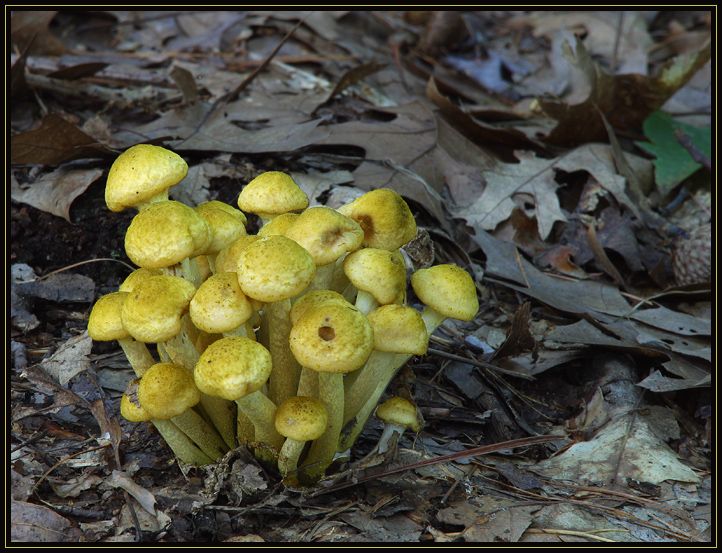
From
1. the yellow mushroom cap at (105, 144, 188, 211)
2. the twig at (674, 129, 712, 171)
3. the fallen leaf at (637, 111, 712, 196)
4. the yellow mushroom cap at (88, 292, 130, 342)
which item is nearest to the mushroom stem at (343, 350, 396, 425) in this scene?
the yellow mushroom cap at (88, 292, 130, 342)

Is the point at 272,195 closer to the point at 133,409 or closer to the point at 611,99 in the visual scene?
the point at 133,409

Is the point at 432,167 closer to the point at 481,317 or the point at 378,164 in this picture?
the point at 378,164

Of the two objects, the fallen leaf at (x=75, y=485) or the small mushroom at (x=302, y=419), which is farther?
the fallen leaf at (x=75, y=485)

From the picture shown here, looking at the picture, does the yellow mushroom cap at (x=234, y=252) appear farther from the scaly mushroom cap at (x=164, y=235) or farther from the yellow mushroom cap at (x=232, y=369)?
the yellow mushroom cap at (x=232, y=369)

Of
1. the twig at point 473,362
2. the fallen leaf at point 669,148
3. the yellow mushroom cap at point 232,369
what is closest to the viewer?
the yellow mushroom cap at point 232,369

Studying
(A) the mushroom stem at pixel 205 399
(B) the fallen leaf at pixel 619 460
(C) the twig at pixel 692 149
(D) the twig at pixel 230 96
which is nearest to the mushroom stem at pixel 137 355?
(A) the mushroom stem at pixel 205 399
